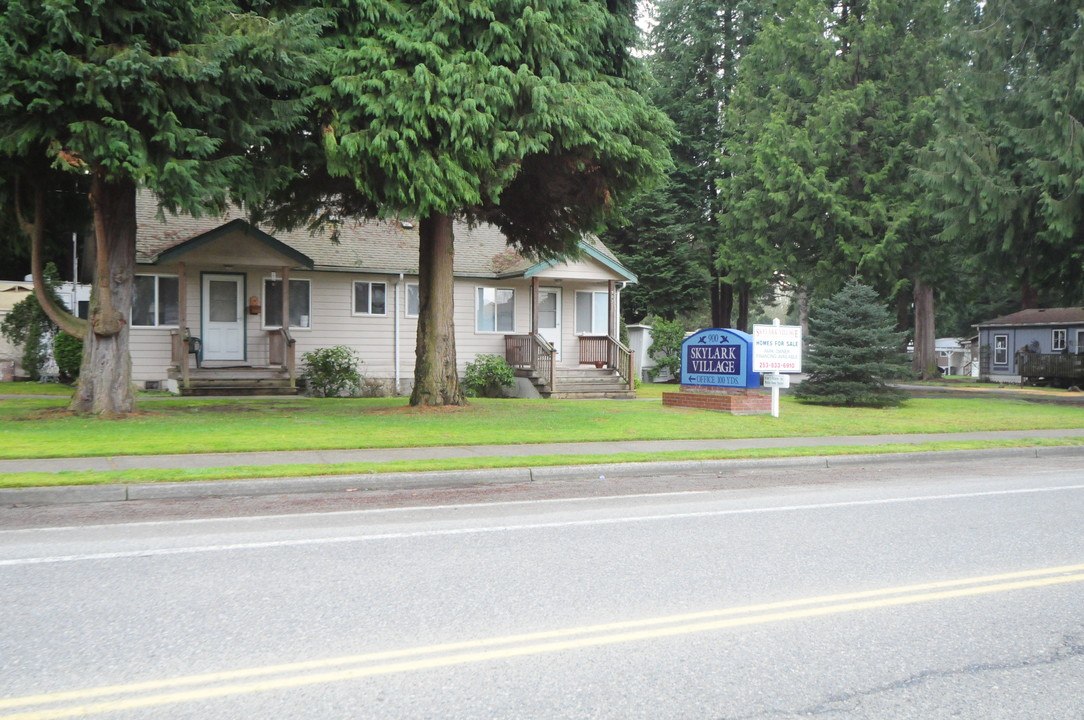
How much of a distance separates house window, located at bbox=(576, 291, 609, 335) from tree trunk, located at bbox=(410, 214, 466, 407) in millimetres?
11153

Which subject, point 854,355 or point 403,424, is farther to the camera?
point 854,355

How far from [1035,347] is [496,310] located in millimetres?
30261

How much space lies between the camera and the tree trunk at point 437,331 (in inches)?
712

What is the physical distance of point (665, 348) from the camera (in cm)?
3469

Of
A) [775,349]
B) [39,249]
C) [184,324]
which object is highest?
[39,249]

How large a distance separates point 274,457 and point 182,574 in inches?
219

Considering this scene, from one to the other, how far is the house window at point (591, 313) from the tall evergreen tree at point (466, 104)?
11984 mm

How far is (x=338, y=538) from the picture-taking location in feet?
23.5

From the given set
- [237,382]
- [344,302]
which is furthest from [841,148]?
[237,382]

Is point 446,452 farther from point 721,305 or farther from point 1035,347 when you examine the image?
point 1035,347

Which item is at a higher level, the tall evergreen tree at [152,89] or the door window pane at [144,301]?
the tall evergreen tree at [152,89]

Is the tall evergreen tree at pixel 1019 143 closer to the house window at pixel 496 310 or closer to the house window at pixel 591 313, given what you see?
the house window at pixel 591 313

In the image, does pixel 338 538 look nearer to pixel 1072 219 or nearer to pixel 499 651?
pixel 499 651

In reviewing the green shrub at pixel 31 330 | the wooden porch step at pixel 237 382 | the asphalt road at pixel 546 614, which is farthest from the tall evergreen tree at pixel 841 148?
the asphalt road at pixel 546 614
